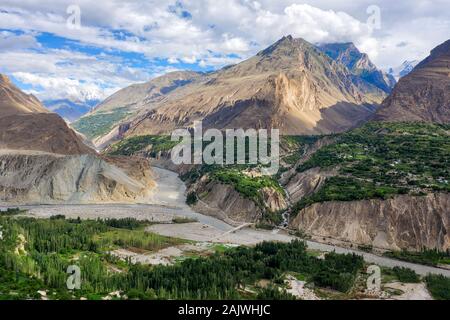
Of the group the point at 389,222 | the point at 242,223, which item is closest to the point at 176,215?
the point at 242,223

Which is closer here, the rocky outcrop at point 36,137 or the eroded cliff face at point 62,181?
the eroded cliff face at point 62,181

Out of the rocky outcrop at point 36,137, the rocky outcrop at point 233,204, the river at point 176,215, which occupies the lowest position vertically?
the river at point 176,215

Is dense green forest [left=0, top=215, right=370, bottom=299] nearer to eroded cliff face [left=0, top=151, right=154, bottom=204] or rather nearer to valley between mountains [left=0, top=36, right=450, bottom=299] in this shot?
valley between mountains [left=0, top=36, right=450, bottom=299]

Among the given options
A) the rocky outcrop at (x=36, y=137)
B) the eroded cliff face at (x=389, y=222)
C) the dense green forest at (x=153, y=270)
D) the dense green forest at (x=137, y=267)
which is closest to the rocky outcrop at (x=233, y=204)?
the eroded cliff face at (x=389, y=222)

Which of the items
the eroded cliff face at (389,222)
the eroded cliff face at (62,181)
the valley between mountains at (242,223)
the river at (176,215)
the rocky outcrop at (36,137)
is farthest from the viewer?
the rocky outcrop at (36,137)

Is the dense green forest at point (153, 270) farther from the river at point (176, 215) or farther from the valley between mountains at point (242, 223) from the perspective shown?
the river at point (176, 215)

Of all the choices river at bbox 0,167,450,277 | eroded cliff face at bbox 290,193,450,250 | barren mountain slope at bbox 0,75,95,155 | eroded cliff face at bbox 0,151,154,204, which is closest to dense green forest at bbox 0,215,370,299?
river at bbox 0,167,450,277

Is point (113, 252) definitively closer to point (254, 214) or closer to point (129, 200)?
point (254, 214)

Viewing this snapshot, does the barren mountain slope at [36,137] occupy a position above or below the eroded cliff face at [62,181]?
above
